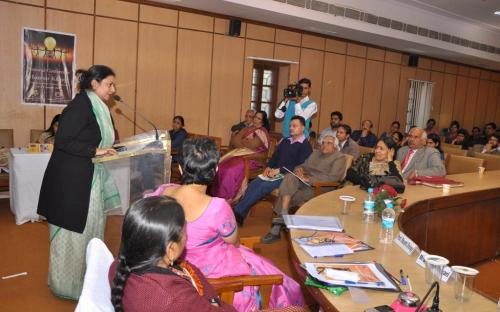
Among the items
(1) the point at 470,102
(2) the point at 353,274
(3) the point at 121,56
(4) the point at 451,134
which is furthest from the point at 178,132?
(1) the point at 470,102

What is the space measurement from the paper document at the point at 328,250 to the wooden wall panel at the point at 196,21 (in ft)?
17.4

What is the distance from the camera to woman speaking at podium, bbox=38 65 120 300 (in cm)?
247

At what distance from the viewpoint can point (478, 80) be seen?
11.9 meters

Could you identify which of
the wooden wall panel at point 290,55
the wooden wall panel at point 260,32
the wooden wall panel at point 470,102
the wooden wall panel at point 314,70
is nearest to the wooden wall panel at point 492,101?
the wooden wall panel at point 470,102

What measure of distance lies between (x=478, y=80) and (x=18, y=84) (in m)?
11.2

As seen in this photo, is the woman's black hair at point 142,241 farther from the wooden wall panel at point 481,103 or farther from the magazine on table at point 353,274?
the wooden wall panel at point 481,103

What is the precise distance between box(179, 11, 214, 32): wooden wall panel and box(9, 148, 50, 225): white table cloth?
Answer: 319cm

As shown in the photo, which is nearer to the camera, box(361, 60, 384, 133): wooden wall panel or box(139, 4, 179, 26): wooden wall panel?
box(139, 4, 179, 26): wooden wall panel

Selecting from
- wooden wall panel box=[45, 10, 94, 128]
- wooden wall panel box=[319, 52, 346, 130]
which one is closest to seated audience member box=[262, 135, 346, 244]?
wooden wall panel box=[45, 10, 94, 128]

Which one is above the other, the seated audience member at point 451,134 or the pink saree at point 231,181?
the seated audience member at point 451,134

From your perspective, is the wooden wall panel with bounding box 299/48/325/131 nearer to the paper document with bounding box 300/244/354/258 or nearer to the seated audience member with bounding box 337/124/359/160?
the seated audience member with bounding box 337/124/359/160

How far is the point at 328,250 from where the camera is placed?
1947 millimetres

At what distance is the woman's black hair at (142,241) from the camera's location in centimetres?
119

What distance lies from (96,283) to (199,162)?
0.73 m
